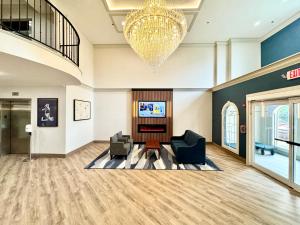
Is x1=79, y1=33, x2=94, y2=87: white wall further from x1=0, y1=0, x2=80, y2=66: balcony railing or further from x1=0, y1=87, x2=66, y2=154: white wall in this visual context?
x1=0, y1=87, x2=66, y2=154: white wall

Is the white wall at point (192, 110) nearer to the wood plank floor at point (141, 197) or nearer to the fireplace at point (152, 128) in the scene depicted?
the fireplace at point (152, 128)

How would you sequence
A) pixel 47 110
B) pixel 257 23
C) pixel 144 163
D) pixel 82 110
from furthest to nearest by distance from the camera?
pixel 82 110 → pixel 257 23 → pixel 47 110 → pixel 144 163

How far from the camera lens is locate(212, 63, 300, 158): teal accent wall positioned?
402 centimetres

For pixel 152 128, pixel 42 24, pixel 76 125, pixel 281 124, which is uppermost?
pixel 42 24

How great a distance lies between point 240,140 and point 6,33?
674cm

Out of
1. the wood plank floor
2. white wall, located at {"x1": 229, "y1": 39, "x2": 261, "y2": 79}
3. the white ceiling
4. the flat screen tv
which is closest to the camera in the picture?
the wood plank floor

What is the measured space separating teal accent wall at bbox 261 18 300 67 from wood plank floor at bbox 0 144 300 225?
4720 millimetres

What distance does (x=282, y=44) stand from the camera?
254 inches

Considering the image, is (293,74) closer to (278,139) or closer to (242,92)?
(278,139)

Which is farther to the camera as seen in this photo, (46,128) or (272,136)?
(46,128)

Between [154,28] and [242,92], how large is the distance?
377 centimetres

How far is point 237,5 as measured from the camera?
5.40 m

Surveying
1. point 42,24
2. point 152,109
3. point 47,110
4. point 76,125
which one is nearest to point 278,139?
point 152,109

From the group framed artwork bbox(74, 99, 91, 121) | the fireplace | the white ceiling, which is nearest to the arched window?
→ the fireplace
